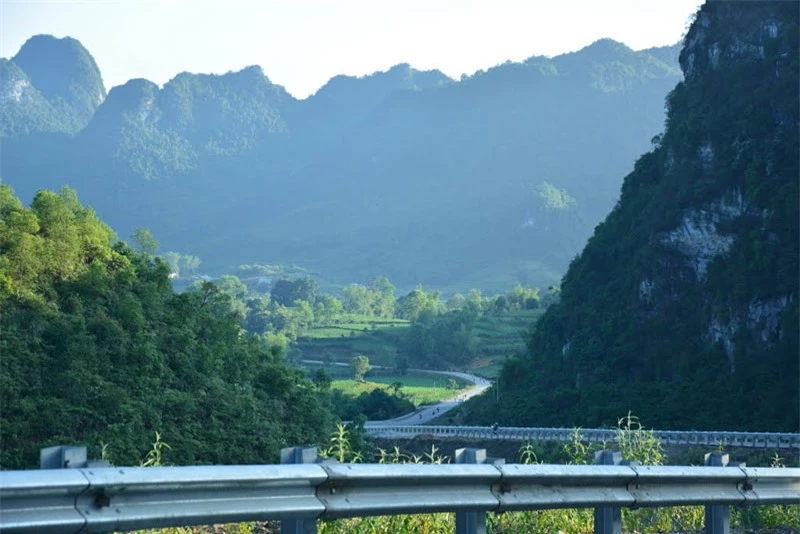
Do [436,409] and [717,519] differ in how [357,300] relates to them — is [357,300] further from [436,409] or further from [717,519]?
[717,519]

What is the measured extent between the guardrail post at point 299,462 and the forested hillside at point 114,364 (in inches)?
1061

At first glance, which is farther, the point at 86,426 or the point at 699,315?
the point at 699,315

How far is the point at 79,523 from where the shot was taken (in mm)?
5105

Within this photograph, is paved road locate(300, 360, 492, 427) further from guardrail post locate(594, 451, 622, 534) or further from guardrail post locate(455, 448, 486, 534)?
guardrail post locate(455, 448, 486, 534)

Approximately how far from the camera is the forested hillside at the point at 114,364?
36.6 meters

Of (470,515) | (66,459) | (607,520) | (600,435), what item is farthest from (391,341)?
(66,459)

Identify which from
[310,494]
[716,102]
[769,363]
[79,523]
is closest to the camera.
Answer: [79,523]

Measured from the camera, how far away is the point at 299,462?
19.8ft

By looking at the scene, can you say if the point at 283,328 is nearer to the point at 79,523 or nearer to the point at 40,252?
the point at 40,252

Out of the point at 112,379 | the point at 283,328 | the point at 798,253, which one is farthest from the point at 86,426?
the point at 283,328

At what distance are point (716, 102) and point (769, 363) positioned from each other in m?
18.0

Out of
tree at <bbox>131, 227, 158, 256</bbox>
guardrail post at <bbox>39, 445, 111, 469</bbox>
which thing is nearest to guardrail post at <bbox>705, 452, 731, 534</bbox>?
guardrail post at <bbox>39, 445, 111, 469</bbox>

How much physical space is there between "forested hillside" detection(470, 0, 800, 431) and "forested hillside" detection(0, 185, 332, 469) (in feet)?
64.9

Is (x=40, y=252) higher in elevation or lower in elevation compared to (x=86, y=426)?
higher
